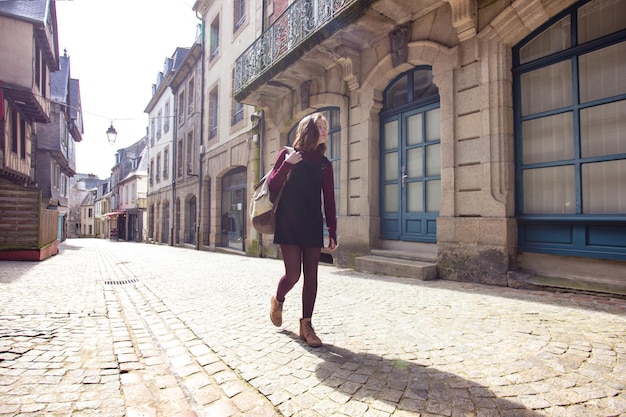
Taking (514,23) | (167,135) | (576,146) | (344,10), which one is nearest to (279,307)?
(576,146)

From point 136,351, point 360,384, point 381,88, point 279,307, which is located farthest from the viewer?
point 381,88

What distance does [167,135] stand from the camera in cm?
2375

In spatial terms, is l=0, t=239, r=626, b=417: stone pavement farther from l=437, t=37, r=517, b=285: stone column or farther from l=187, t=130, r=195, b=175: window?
l=187, t=130, r=195, b=175: window

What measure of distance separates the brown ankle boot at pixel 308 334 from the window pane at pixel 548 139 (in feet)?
13.8

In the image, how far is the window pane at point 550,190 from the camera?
180 inches

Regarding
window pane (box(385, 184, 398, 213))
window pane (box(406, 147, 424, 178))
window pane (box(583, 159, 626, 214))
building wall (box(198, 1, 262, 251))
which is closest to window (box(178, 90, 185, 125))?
building wall (box(198, 1, 262, 251))

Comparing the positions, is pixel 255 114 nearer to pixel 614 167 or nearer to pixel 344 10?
pixel 344 10

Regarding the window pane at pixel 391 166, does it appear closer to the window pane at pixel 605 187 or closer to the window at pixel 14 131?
the window pane at pixel 605 187

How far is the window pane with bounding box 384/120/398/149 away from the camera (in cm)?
688

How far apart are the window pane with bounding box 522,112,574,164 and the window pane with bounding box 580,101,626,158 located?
0.15 metres

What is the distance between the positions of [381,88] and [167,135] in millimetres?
20471

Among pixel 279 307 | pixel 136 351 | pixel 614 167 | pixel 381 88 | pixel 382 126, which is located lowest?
pixel 136 351

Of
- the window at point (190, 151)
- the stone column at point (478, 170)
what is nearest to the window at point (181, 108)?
the window at point (190, 151)

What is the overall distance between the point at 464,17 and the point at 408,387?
529 cm
